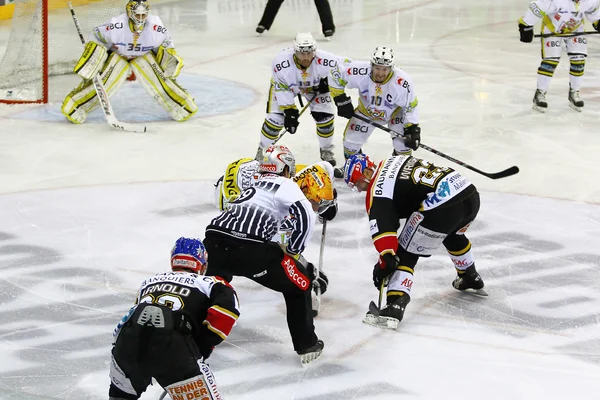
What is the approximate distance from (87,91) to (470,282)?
4165mm

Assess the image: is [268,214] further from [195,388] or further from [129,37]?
[129,37]

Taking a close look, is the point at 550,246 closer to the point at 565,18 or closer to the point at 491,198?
the point at 491,198

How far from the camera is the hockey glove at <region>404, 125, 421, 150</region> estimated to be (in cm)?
594

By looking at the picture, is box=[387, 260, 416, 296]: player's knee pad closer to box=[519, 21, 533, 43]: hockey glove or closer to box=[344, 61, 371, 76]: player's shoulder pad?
box=[344, 61, 371, 76]: player's shoulder pad

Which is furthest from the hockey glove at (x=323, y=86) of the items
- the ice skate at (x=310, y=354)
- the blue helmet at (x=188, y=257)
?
the blue helmet at (x=188, y=257)

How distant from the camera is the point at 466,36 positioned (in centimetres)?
1145

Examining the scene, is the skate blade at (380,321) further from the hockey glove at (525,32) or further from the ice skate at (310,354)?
the hockey glove at (525,32)

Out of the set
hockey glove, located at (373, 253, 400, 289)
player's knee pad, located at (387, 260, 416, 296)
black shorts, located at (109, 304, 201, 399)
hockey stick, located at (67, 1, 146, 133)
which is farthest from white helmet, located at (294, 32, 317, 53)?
black shorts, located at (109, 304, 201, 399)

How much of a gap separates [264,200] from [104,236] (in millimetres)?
1692

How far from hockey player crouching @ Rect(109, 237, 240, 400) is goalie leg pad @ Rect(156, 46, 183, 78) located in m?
4.69

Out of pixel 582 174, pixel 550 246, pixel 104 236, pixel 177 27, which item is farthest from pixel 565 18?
pixel 177 27

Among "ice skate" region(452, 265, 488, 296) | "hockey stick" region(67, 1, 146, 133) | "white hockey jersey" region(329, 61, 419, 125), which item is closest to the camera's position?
"ice skate" region(452, 265, 488, 296)

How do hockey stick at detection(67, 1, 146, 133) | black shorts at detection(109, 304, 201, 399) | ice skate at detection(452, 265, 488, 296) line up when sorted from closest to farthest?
black shorts at detection(109, 304, 201, 399) → ice skate at detection(452, 265, 488, 296) → hockey stick at detection(67, 1, 146, 133)

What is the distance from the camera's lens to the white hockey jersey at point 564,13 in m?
7.79
